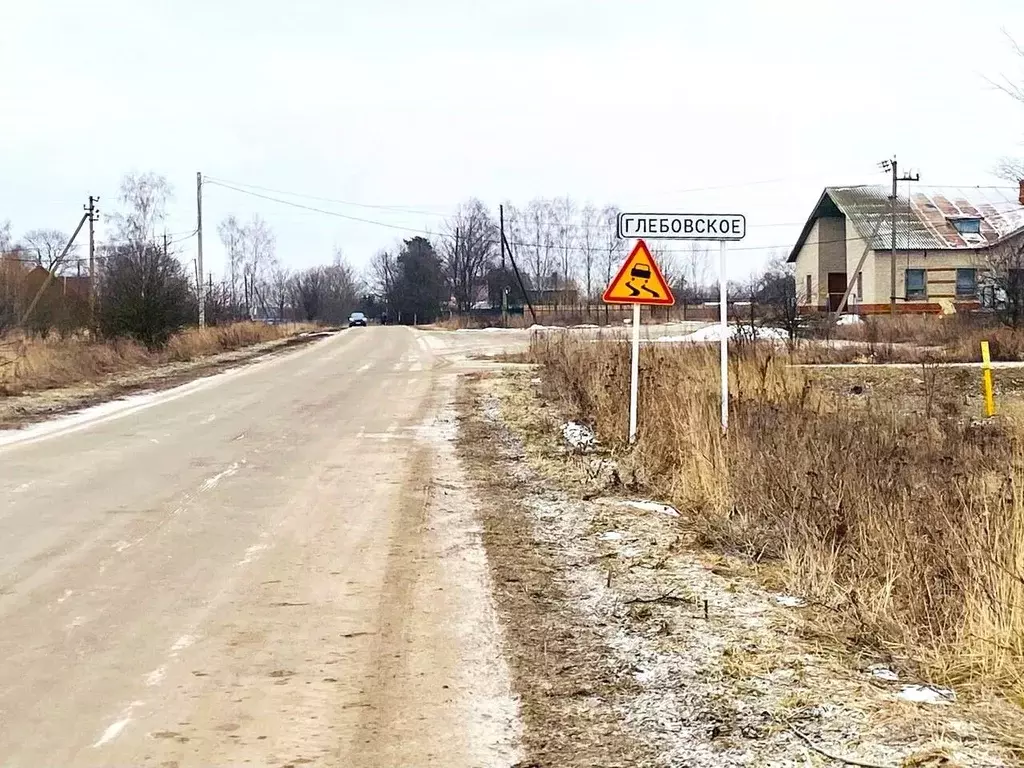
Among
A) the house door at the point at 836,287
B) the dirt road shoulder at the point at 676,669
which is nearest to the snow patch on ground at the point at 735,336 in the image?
the dirt road shoulder at the point at 676,669

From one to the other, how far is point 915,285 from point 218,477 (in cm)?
5009

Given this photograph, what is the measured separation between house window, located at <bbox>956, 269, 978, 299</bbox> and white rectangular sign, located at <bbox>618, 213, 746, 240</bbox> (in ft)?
157

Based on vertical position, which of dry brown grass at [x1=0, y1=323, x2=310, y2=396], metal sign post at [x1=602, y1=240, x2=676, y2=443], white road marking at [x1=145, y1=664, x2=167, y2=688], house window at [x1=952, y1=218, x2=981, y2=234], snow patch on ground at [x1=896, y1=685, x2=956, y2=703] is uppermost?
house window at [x1=952, y1=218, x2=981, y2=234]

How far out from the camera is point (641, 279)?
1113 cm

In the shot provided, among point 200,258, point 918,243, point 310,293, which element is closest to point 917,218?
point 918,243

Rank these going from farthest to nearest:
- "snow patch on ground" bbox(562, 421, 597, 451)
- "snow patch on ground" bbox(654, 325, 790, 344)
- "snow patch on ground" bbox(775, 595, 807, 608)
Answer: "snow patch on ground" bbox(654, 325, 790, 344) → "snow patch on ground" bbox(562, 421, 597, 451) → "snow patch on ground" bbox(775, 595, 807, 608)

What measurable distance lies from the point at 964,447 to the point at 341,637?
24.3 ft

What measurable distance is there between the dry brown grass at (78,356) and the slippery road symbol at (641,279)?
45.1 feet

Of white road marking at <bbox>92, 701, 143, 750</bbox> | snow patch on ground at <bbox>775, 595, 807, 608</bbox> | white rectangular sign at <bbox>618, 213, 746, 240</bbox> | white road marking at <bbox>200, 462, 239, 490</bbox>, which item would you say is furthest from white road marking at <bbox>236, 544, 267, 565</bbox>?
white rectangular sign at <bbox>618, 213, 746, 240</bbox>

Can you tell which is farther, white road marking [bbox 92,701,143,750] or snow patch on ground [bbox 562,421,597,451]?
snow patch on ground [bbox 562,421,597,451]

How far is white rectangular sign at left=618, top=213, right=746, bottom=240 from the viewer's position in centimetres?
1059

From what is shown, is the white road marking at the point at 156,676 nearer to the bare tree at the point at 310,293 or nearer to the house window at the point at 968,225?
the house window at the point at 968,225

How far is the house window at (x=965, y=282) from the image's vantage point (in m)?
53.7

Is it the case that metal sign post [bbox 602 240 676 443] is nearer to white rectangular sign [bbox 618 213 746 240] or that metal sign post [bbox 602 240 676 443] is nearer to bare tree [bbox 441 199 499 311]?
white rectangular sign [bbox 618 213 746 240]
